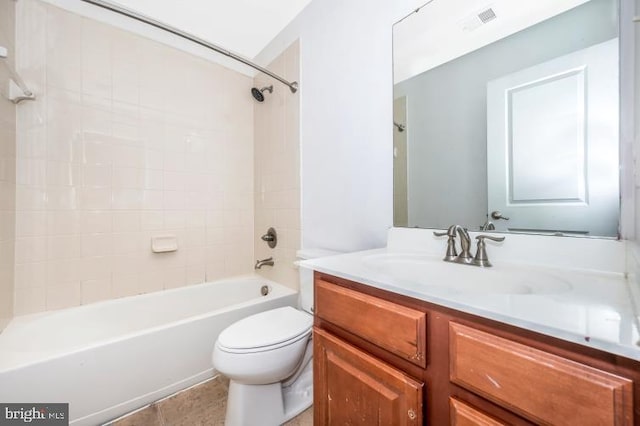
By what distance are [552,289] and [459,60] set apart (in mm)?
920

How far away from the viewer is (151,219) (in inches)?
70.5

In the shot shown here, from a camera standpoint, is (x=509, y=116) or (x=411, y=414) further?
(x=509, y=116)

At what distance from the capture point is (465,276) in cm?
79

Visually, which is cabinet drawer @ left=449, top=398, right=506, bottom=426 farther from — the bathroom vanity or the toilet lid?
the toilet lid

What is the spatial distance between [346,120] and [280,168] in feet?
2.38

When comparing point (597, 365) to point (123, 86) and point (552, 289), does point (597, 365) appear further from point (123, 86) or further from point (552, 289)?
point (123, 86)

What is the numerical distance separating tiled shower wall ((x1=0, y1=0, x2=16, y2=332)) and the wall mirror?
1929 mm

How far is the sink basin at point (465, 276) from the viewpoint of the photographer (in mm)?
616

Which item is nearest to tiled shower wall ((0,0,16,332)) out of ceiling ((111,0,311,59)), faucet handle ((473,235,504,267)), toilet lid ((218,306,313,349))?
ceiling ((111,0,311,59))

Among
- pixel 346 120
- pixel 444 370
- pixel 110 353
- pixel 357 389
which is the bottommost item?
pixel 110 353

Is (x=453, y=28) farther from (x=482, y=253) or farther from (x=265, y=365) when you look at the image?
(x=265, y=365)

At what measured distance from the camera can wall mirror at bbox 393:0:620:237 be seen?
0.72 m

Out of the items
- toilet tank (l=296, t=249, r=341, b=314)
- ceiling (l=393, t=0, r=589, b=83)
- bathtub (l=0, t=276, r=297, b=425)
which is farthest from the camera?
toilet tank (l=296, t=249, r=341, b=314)

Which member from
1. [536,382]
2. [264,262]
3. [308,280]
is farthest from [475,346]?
[264,262]
